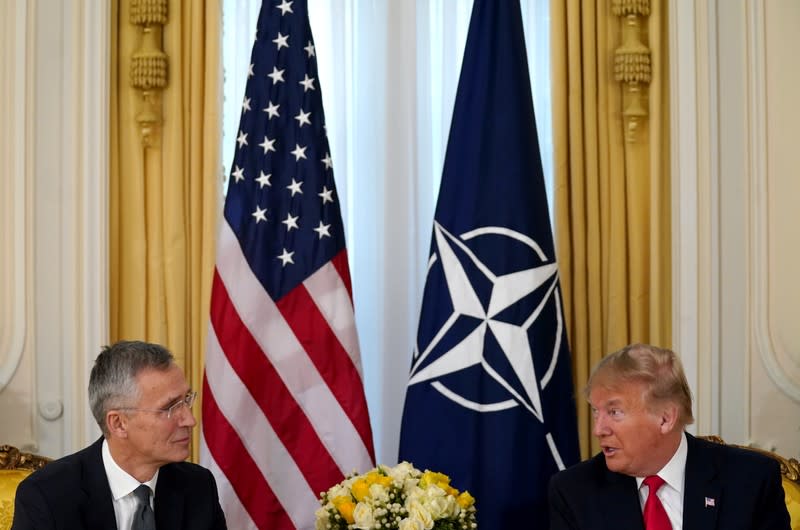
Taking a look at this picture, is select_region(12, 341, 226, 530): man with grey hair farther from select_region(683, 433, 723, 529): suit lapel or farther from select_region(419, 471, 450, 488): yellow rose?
select_region(683, 433, 723, 529): suit lapel

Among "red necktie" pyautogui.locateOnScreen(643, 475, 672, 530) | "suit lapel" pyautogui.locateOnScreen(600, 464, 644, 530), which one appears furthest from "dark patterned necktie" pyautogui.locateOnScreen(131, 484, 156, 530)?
"red necktie" pyautogui.locateOnScreen(643, 475, 672, 530)

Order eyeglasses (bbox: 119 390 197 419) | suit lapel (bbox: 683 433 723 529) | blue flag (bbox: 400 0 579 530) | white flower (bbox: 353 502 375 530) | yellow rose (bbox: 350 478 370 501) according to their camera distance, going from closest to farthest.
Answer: eyeglasses (bbox: 119 390 197 419)
suit lapel (bbox: 683 433 723 529)
white flower (bbox: 353 502 375 530)
yellow rose (bbox: 350 478 370 501)
blue flag (bbox: 400 0 579 530)

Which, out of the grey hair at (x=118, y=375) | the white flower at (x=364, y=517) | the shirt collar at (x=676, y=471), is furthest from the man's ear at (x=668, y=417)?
the grey hair at (x=118, y=375)

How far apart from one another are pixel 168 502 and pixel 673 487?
1.50 meters

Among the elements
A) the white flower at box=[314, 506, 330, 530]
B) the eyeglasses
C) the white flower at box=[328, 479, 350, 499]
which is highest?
the eyeglasses

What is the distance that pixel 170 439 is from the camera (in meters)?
3.10

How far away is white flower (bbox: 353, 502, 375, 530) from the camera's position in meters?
3.38

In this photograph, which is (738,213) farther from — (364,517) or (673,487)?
(364,517)

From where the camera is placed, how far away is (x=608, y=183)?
16.5 ft

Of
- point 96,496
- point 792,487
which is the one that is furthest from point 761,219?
point 96,496

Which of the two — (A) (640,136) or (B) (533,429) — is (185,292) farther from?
(A) (640,136)

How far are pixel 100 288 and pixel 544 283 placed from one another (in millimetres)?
1940

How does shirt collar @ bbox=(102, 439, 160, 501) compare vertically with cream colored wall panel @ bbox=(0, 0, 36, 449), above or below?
below

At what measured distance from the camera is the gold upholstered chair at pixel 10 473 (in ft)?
12.5
